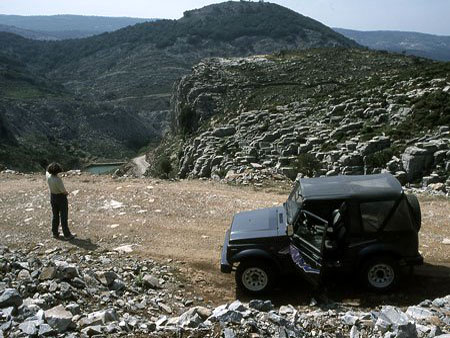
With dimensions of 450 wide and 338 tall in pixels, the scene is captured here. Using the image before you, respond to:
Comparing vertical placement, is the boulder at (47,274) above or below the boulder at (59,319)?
below

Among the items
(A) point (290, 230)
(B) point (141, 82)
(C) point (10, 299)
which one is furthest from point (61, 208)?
(B) point (141, 82)

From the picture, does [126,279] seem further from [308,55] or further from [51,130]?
[51,130]

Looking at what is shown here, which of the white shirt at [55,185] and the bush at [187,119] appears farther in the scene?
the bush at [187,119]

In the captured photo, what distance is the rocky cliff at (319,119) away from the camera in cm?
2770

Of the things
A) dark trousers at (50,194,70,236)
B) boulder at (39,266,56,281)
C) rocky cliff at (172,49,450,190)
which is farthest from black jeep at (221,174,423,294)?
rocky cliff at (172,49,450,190)

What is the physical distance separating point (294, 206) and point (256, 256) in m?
1.26

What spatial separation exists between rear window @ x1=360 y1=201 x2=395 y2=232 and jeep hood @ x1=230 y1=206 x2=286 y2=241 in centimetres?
150

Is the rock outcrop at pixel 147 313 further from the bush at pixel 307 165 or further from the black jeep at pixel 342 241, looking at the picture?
the bush at pixel 307 165

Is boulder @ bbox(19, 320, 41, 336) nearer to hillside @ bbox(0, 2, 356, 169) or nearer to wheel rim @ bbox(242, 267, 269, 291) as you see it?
wheel rim @ bbox(242, 267, 269, 291)

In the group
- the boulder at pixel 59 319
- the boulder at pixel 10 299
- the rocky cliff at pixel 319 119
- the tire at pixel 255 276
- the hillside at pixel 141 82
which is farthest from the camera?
the hillside at pixel 141 82

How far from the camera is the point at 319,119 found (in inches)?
1652

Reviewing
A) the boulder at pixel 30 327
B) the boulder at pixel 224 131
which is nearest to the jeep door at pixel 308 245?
the boulder at pixel 30 327

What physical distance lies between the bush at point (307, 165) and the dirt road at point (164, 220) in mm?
A: 9527

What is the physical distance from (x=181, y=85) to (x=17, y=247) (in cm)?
7055
